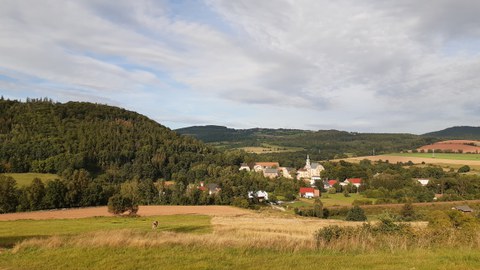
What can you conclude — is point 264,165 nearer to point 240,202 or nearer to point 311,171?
point 311,171

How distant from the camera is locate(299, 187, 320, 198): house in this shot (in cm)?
8925

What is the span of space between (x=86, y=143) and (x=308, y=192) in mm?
63002

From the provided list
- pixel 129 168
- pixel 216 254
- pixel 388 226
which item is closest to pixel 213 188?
pixel 129 168

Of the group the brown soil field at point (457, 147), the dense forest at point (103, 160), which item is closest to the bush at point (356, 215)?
the dense forest at point (103, 160)

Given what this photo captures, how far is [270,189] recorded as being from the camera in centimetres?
9481

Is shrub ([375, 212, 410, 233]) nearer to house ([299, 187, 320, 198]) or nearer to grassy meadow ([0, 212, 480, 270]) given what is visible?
grassy meadow ([0, 212, 480, 270])

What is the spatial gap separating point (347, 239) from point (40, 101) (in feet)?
463

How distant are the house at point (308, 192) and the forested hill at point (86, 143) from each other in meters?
38.9

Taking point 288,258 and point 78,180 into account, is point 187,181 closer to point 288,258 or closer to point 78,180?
point 78,180

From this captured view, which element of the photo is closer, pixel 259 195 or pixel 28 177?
pixel 28 177

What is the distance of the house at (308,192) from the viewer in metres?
89.2

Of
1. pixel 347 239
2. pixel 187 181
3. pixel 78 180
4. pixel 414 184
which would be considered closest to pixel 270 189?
pixel 187 181

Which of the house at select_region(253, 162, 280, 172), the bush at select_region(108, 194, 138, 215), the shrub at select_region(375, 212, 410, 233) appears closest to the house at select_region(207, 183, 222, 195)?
the bush at select_region(108, 194, 138, 215)

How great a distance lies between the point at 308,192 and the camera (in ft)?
298
